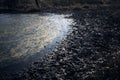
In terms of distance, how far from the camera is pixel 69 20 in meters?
51.4

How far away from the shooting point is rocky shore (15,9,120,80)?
22938 mm

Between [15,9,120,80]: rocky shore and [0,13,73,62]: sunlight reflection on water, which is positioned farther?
[0,13,73,62]: sunlight reflection on water

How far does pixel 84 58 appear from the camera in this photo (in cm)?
2803

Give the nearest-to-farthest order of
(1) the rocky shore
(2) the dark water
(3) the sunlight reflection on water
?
(1) the rocky shore, (2) the dark water, (3) the sunlight reflection on water

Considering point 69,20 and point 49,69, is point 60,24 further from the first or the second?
point 49,69

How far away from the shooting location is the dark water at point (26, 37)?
2741 cm

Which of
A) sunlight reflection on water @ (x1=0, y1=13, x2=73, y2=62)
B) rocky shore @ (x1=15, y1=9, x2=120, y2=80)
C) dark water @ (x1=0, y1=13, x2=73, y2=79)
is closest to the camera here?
rocky shore @ (x1=15, y1=9, x2=120, y2=80)

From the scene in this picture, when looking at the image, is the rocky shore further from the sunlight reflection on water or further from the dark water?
the sunlight reflection on water

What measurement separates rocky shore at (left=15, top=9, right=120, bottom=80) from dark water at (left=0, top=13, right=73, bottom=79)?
1741mm

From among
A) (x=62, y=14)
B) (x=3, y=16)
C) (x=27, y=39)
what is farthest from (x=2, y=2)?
(x=27, y=39)

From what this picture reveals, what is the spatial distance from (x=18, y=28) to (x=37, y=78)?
21057 millimetres

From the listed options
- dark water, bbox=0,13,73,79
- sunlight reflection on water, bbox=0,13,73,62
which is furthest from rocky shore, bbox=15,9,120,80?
sunlight reflection on water, bbox=0,13,73,62

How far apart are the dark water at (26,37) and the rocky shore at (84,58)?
1741 millimetres

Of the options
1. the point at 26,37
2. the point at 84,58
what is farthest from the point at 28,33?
the point at 84,58
